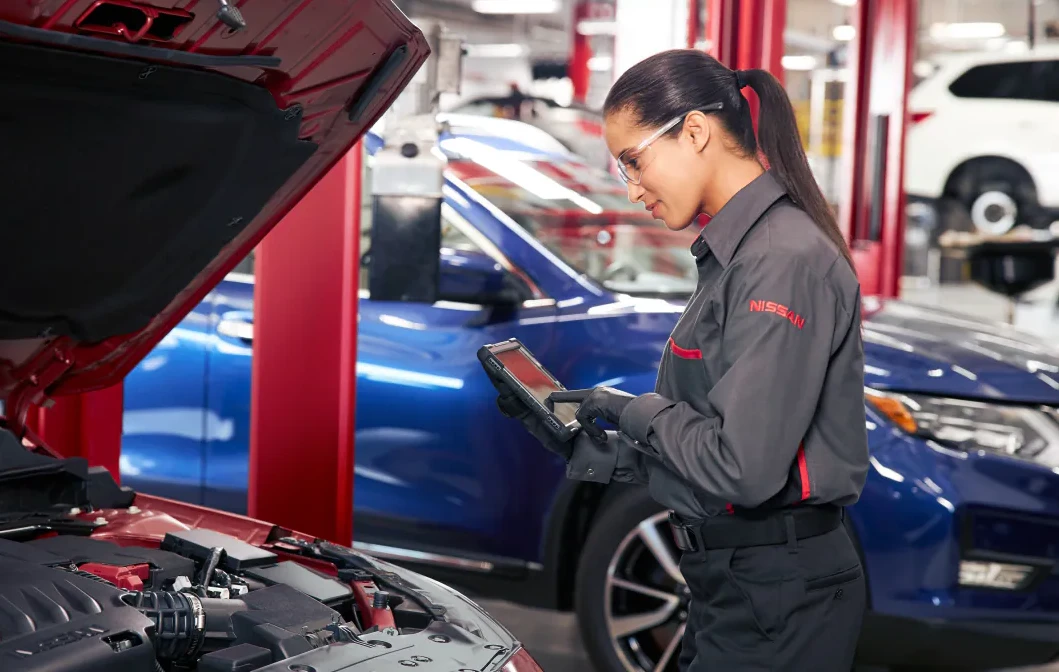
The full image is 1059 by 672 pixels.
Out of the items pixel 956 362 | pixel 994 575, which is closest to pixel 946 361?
pixel 956 362

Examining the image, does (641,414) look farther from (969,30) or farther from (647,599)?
(969,30)

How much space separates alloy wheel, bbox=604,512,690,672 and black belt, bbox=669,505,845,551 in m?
1.49

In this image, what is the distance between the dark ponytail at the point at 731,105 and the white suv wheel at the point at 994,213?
36.7 feet

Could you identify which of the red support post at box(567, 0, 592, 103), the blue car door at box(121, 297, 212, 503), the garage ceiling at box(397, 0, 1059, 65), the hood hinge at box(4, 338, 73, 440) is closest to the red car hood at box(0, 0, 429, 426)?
the hood hinge at box(4, 338, 73, 440)

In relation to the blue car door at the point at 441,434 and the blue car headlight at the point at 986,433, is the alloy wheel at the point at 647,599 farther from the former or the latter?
the blue car headlight at the point at 986,433

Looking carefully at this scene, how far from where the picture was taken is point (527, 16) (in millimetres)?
22594

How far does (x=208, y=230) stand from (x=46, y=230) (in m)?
0.30

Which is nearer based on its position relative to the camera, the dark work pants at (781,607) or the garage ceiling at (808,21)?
the dark work pants at (781,607)

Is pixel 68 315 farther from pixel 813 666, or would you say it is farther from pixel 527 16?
pixel 527 16

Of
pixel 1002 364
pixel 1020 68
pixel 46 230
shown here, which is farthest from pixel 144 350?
pixel 1020 68

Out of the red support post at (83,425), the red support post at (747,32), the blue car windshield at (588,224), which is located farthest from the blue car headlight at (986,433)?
the red support post at (747,32)

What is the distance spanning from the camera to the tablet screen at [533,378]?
6.21 ft

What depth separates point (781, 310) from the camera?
5.14ft

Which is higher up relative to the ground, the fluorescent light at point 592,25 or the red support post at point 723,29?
the fluorescent light at point 592,25
